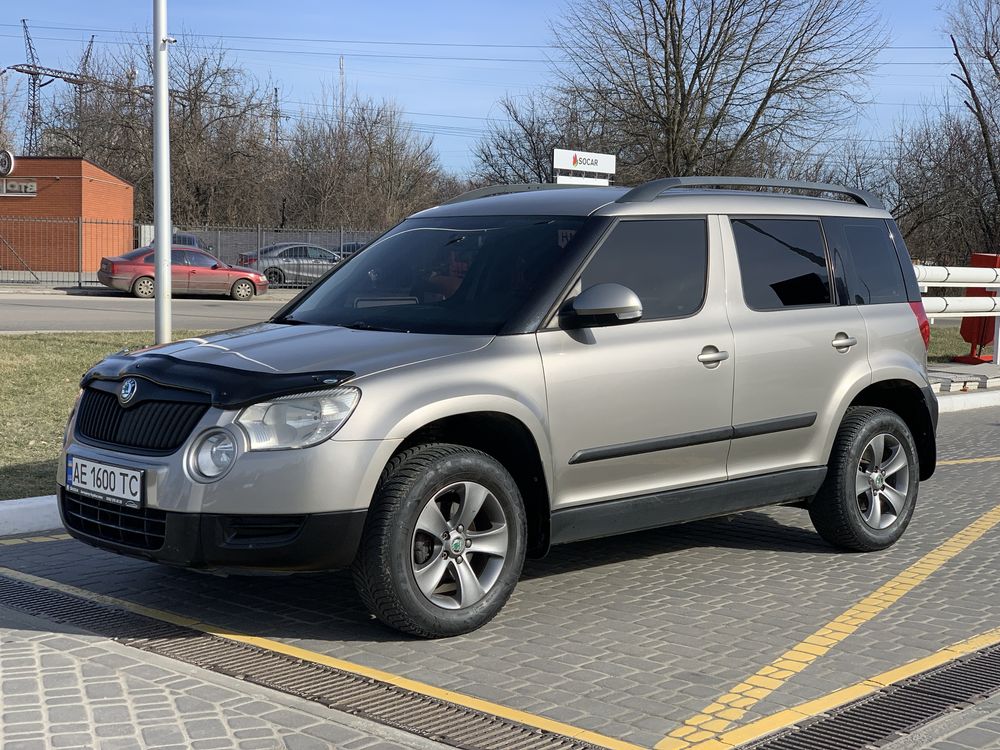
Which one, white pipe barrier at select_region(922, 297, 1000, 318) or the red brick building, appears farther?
the red brick building

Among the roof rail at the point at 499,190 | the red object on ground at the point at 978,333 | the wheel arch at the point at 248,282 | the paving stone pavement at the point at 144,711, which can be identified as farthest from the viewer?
the wheel arch at the point at 248,282

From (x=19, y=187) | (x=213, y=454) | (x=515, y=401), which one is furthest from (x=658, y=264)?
(x=19, y=187)

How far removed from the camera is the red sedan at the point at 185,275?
3077 centimetres

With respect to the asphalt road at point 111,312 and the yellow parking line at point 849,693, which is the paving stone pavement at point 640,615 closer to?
the yellow parking line at point 849,693

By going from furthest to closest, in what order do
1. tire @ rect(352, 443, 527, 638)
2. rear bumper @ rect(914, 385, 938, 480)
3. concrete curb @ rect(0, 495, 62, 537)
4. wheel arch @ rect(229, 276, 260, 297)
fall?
wheel arch @ rect(229, 276, 260, 297), rear bumper @ rect(914, 385, 938, 480), concrete curb @ rect(0, 495, 62, 537), tire @ rect(352, 443, 527, 638)

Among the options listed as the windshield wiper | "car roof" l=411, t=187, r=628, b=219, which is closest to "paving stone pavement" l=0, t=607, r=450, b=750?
the windshield wiper

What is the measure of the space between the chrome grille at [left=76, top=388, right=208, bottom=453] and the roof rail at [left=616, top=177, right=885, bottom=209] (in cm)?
232

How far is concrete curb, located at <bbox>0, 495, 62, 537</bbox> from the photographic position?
6934mm

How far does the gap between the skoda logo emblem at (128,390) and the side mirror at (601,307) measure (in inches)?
72.3

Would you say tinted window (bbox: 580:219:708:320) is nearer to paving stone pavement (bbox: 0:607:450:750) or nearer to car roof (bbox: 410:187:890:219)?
car roof (bbox: 410:187:890:219)

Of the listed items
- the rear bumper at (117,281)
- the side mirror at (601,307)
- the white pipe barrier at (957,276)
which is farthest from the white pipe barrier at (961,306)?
the rear bumper at (117,281)

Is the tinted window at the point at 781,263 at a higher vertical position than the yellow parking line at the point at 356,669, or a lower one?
higher

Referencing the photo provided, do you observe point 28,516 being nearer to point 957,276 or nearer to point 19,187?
point 957,276

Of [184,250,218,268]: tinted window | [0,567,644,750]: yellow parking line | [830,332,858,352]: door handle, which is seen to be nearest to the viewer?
[0,567,644,750]: yellow parking line
